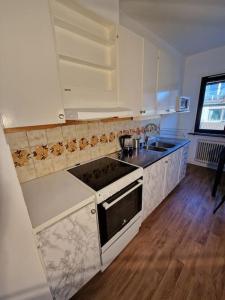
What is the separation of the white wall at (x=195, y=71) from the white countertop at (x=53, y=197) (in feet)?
10.7

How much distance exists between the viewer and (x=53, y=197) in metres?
1.04

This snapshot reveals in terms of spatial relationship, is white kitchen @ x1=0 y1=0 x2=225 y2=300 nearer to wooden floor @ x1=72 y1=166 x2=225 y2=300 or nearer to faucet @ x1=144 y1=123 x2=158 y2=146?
wooden floor @ x1=72 y1=166 x2=225 y2=300

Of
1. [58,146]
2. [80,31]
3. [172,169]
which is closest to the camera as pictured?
[80,31]

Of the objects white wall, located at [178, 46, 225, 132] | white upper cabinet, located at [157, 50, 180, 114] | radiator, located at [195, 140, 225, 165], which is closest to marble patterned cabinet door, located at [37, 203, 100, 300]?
white upper cabinet, located at [157, 50, 180, 114]

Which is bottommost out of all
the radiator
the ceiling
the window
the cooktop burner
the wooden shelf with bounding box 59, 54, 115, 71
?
A: the radiator

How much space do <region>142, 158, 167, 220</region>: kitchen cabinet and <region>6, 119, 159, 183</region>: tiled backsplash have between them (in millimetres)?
619

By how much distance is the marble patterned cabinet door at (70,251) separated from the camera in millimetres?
871

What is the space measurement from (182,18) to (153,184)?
2159mm

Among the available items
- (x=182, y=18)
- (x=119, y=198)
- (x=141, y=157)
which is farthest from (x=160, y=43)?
(x=119, y=198)

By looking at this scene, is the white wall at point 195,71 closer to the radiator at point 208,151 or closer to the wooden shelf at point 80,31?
the radiator at point 208,151

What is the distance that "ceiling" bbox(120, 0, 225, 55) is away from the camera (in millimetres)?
1515

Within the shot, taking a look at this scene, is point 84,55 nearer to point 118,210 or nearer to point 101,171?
point 101,171

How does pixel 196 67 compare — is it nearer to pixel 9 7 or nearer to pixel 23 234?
pixel 9 7

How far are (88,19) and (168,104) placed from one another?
1.65m
